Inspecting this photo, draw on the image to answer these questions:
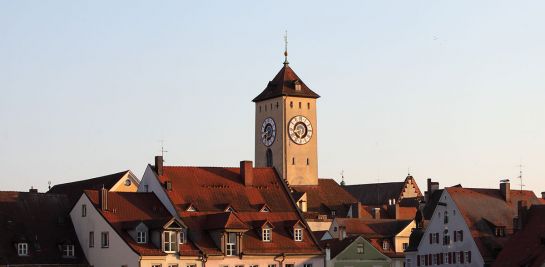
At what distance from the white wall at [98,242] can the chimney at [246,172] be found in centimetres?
1374

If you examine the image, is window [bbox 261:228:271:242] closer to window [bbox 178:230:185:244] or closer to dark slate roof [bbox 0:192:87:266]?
window [bbox 178:230:185:244]

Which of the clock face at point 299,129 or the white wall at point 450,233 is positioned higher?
the clock face at point 299,129

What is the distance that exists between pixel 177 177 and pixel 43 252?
1299 centimetres

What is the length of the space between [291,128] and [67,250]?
2754 inches

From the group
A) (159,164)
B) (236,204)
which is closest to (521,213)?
(236,204)

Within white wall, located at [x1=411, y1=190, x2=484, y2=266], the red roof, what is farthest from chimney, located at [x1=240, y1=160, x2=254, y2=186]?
white wall, located at [x1=411, y1=190, x2=484, y2=266]

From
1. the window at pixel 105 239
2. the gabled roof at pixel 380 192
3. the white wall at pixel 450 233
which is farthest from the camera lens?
the gabled roof at pixel 380 192

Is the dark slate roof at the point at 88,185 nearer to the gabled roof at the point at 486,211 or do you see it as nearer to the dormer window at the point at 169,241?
the dormer window at the point at 169,241

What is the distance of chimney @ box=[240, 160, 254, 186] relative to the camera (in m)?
112

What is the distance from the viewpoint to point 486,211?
117938 millimetres

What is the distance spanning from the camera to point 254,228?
4190 inches

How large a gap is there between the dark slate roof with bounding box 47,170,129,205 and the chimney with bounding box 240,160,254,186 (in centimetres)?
1520

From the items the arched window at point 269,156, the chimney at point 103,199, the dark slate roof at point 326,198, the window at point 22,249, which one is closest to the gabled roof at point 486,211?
the chimney at point 103,199

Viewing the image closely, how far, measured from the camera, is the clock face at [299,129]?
172m
